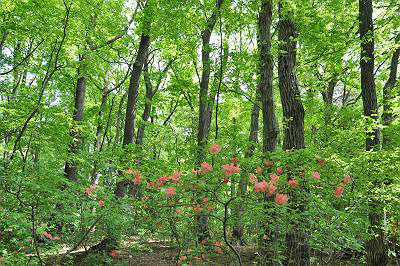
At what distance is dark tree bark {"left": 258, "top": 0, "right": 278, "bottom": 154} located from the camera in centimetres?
546

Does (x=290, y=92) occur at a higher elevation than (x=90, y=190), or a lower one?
higher

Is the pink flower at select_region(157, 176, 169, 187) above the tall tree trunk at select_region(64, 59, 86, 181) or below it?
below

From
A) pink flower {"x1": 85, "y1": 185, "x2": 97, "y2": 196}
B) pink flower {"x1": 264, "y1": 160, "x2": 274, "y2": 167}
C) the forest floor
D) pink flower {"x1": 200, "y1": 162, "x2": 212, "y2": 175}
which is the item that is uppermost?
pink flower {"x1": 264, "y1": 160, "x2": 274, "y2": 167}

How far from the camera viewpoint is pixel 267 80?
223 inches

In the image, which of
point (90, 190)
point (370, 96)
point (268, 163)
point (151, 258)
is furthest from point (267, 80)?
point (151, 258)

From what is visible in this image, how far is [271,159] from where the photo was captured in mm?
3943

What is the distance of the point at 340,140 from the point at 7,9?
940cm

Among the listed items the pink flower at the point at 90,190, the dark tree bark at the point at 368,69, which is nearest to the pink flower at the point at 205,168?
the pink flower at the point at 90,190

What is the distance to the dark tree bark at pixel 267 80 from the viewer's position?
5461 mm

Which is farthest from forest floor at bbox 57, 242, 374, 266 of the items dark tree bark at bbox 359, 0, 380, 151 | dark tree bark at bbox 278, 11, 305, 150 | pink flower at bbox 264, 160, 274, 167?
dark tree bark at bbox 359, 0, 380, 151

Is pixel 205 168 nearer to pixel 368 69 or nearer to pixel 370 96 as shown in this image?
pixel 370 96

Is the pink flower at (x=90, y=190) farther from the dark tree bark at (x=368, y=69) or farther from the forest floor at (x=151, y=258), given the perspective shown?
the dark tree bark at (x=368, y=69)

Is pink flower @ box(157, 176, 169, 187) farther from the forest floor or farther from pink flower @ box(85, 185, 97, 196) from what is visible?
the forest floor

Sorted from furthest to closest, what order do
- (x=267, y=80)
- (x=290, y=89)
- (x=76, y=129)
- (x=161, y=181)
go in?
(x=76, y=129) → (x=290, y=89) → (x=267, y=80) → (x=161, y=181)
